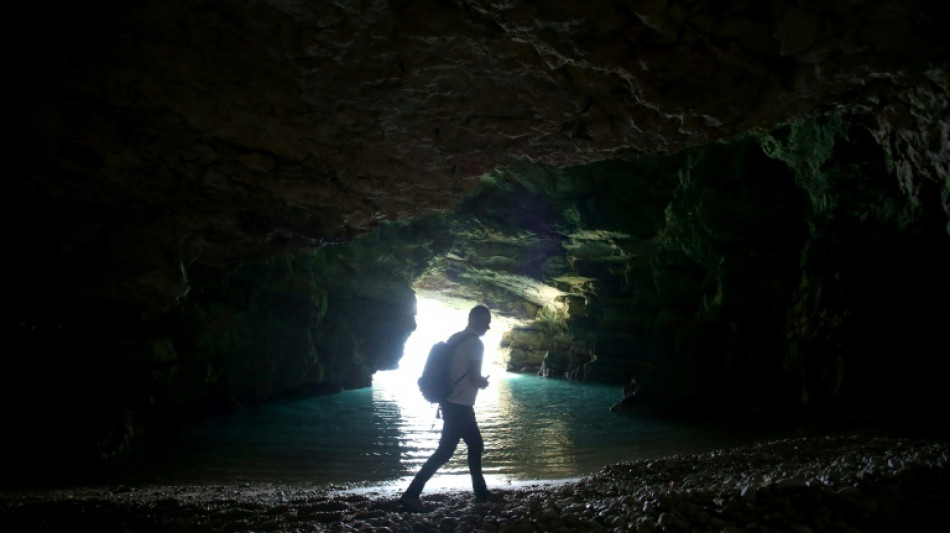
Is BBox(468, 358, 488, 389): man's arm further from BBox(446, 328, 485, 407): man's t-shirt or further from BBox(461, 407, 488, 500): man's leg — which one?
BBox(461, 407, 488, 500): man's leg

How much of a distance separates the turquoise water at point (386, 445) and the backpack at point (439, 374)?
9.28 ft

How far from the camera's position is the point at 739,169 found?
15086 mm

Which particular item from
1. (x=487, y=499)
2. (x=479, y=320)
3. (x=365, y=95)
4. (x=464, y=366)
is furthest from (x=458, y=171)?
(x=487, y=499)

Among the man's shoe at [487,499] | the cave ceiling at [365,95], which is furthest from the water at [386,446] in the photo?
the cave ceiling at [365,95]

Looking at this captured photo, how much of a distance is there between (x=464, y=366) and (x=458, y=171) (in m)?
3.02

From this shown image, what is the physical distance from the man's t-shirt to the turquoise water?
9.39 ft

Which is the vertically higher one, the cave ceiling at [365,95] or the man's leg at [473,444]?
the cave ceiling at [365,95]

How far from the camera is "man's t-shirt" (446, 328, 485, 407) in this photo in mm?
4836

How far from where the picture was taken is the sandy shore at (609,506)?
354 cm

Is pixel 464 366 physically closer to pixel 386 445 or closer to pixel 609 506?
pixel 609 506

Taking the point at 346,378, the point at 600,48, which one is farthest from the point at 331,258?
the point at 600,48

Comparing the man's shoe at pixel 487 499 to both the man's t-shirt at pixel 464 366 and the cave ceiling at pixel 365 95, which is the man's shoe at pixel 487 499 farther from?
the cave ceiling at pixel 365 95

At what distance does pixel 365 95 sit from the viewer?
5.54 metres

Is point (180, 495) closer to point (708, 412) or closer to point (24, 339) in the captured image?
point (24, 339)
